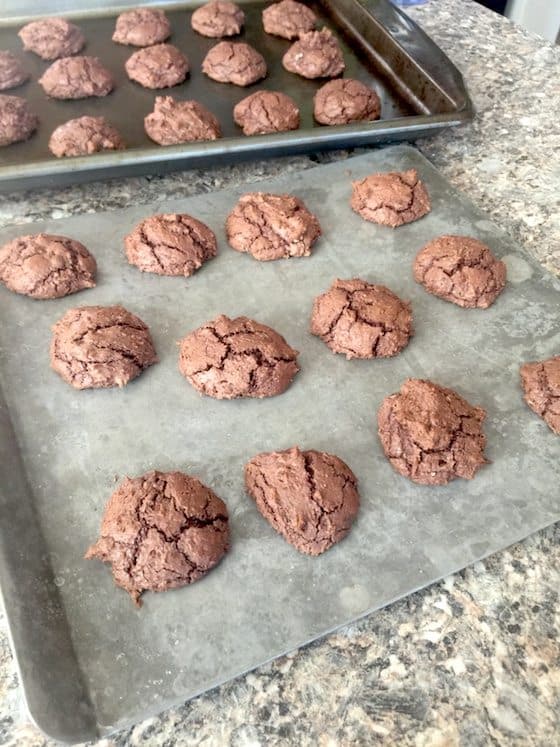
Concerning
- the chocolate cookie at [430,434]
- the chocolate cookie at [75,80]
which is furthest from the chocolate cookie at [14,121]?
the chocolate cookie at [430,434]

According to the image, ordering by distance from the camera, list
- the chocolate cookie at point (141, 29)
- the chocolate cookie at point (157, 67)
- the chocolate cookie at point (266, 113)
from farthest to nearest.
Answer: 1. the chocolate cookie at point (141, 29)
2. the chocolate cookie at point (157, 67)
3. the chocolate cookie at point (266, 113)

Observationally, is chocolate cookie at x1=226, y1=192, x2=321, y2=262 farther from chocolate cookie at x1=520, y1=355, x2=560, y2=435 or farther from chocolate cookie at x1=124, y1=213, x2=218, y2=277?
chocolate cookie at x1=520, y1=355, x2=560, y2=435

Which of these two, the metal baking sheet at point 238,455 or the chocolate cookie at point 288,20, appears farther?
the chocolate cookie at point 288,20

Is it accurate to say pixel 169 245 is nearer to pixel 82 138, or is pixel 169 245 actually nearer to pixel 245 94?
pixel 82 138

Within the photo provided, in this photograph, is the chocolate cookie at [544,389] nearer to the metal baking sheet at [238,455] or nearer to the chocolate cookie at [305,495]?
the metal baking sheet at [238,455]

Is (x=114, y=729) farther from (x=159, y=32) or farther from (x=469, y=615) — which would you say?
(x=159, y=32)

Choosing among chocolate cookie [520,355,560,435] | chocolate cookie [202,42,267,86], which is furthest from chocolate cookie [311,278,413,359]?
chocolate cookie [202,42,267,86]
